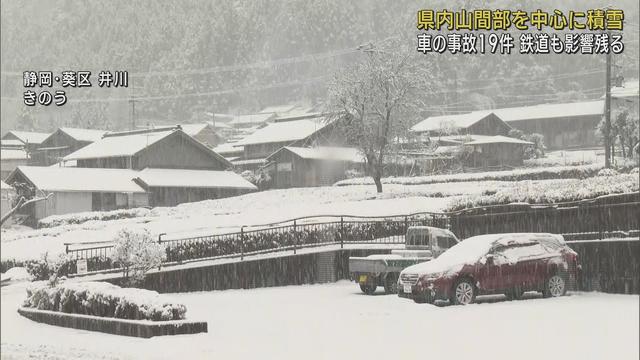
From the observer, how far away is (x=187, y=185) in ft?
160

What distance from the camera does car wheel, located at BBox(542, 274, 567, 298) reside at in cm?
1864

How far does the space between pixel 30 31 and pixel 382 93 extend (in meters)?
28.0

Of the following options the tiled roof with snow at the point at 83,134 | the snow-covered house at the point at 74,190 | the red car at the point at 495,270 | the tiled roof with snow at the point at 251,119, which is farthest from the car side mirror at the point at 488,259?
the tiled roof with snow at the point at 251,119

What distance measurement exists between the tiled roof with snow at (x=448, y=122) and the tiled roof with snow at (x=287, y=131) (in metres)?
8.42

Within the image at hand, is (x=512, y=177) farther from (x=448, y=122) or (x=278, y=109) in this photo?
(x=278, y=109)

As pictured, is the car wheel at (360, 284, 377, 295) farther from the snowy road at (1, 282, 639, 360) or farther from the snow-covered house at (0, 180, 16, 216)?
the snow-covered house at (0, 180, 16, 216)

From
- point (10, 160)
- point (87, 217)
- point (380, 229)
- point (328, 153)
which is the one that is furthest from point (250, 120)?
point (380, 229)

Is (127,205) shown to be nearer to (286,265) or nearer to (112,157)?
(112,157)

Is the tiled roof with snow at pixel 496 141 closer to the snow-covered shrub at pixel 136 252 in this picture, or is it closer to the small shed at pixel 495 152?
the small shed at pixel 495 152

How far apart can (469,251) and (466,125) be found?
4974cm

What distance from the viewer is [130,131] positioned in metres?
48.7

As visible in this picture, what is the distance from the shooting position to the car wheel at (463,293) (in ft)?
58.5

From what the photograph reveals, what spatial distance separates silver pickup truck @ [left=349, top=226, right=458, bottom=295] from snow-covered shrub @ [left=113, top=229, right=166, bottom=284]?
202 inches

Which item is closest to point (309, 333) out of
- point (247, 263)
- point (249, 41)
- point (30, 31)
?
point (247, 263)
